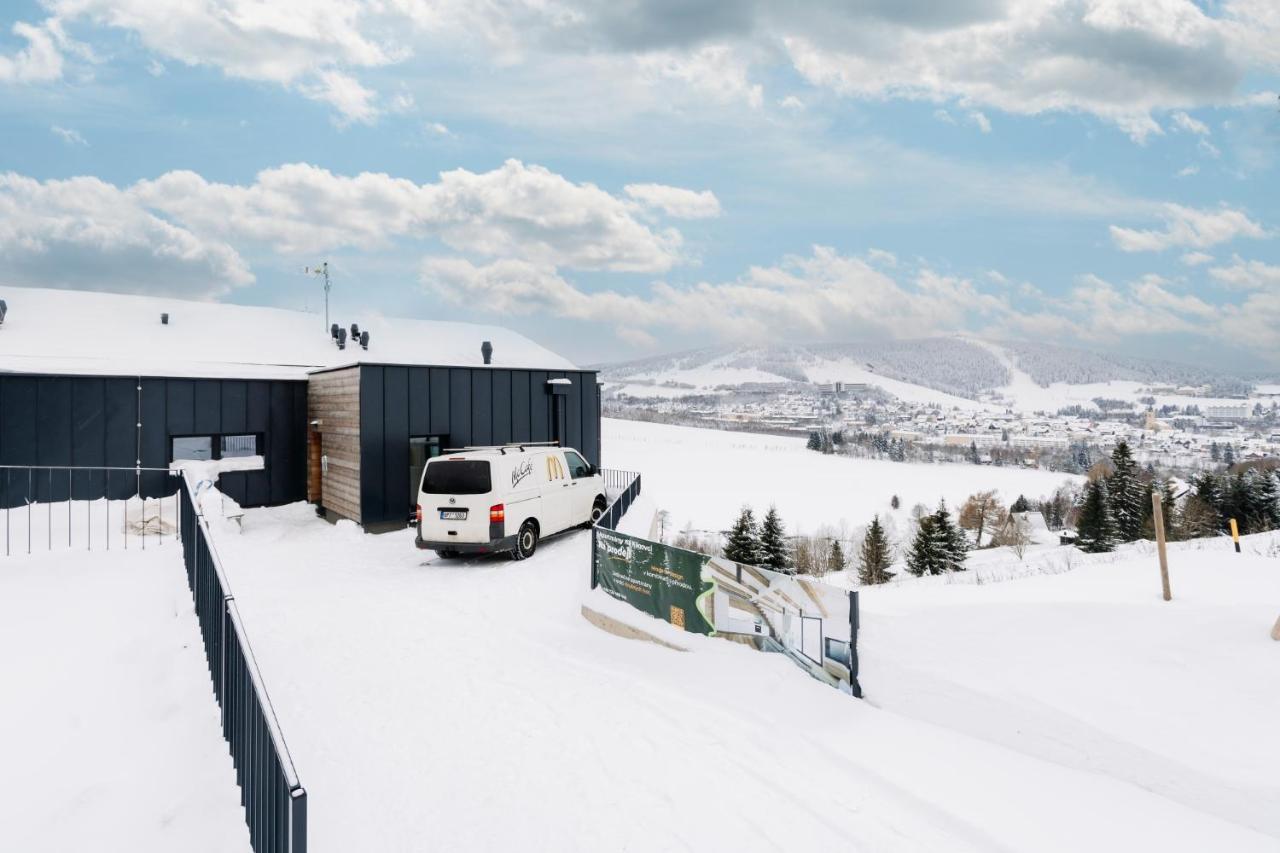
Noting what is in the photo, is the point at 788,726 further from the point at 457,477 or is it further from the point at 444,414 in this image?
the point at 444,414

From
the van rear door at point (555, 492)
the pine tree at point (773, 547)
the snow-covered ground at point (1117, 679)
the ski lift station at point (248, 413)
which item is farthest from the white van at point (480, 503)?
the pine tree at point (773, 547)

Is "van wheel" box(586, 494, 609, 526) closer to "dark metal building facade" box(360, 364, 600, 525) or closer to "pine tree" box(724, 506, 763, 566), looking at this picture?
"dark metal building facade" box(360, 364, 600, 525)

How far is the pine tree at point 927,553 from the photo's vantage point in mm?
49219

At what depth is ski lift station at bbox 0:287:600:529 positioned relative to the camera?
15516 millimetres

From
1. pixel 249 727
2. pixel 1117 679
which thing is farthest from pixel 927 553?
pixel 249 727

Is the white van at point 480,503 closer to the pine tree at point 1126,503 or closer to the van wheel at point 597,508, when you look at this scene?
the van wheel at point 597,508

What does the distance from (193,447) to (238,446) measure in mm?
988

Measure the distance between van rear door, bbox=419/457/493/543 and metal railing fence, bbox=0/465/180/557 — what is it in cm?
381

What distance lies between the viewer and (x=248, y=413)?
1809 cm

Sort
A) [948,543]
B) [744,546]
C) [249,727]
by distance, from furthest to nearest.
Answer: [948,543], [744,546], [249,727]

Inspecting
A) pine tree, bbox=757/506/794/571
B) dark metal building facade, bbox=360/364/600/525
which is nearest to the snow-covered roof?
dark metal building facade, bbox=360/364/600/525

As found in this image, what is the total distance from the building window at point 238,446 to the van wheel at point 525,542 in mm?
9554

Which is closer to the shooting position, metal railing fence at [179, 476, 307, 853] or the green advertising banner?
→ metal railing fence at [179, 476, 307, 853]

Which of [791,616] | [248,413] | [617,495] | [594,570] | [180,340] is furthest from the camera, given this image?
[180,340]
